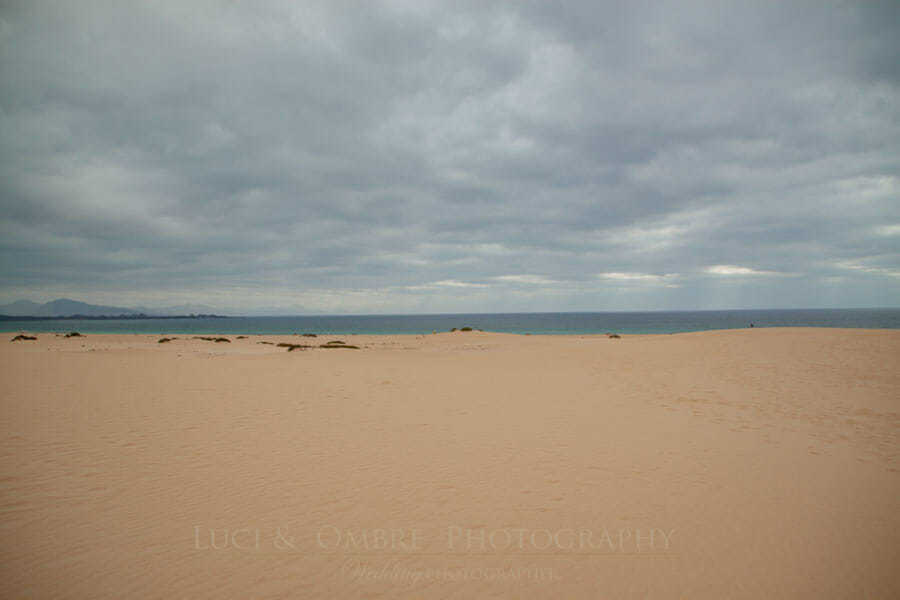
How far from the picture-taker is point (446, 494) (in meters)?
6.16

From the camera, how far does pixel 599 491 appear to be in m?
6.25

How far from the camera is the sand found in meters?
4.33

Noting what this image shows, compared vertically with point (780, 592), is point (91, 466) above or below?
above

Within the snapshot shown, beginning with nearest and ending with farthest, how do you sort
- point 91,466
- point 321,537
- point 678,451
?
point 321,537 → point 91,466 → point 678,451

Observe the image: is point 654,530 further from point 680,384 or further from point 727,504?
point 680,384

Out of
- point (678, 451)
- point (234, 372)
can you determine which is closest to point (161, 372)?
point (234, 372)

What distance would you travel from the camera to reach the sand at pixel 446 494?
433 centimetres

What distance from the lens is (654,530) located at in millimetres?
5266

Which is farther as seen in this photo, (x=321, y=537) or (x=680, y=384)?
(x=680, y=384)

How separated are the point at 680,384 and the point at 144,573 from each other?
54.9ft

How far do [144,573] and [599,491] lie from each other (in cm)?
608

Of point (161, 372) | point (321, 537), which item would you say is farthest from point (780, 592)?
point (161, 372)

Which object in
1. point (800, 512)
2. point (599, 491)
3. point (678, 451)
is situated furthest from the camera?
point (678, 451)

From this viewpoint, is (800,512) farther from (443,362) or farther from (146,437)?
(443,362)
